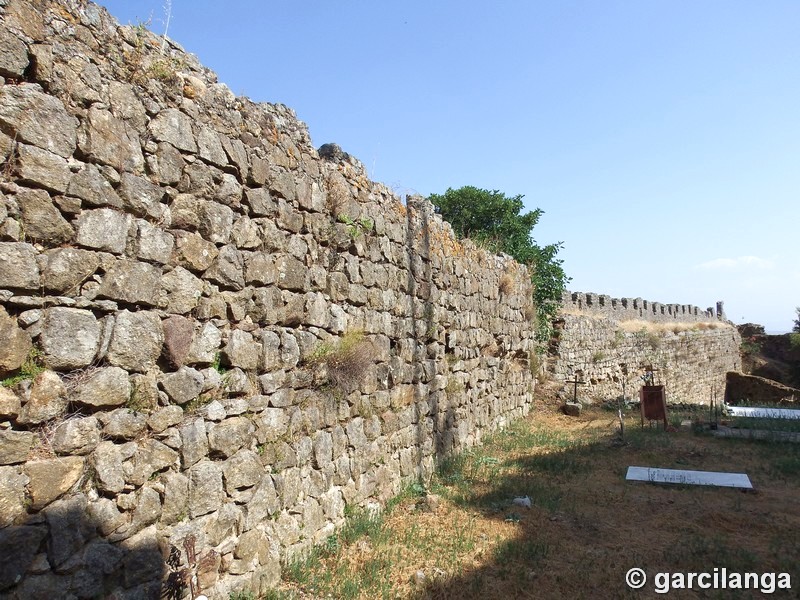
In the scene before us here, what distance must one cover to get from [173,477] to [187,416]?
36 centimetres

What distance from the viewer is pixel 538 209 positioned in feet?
67.1

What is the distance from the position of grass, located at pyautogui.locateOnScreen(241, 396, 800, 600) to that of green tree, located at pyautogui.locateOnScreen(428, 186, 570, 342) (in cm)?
516

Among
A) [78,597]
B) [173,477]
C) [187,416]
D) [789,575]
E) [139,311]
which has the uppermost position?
[139,311]

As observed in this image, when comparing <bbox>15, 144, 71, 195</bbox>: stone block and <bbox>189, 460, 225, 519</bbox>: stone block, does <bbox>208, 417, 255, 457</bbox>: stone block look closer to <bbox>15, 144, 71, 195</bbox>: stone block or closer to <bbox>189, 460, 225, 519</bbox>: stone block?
<bbox>189, 460, 225, 519</bbox>: stone block

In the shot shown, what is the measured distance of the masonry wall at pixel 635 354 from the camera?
1502 centimetres

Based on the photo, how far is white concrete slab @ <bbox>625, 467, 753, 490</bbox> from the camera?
22.7 ft

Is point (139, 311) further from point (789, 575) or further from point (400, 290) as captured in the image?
point (789, 575)

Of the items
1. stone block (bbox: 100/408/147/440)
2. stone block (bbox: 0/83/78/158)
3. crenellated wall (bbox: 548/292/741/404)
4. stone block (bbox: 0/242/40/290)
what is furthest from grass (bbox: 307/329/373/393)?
crenellated wall (bbox: 548/292/741/404)

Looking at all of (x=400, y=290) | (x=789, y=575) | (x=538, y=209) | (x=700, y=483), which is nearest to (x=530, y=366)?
(x=700, y=483)

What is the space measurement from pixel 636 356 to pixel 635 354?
0.10 m

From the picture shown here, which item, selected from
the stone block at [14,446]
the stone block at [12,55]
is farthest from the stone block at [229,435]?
the stone block at [12,55]

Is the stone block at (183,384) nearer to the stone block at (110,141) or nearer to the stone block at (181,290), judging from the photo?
the stone block at (181,290)

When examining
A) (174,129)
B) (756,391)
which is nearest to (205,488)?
(174,129)

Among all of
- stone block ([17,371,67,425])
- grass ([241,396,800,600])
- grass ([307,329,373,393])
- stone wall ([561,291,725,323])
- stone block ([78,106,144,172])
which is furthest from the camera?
stone wall ([561,291,725,323])
